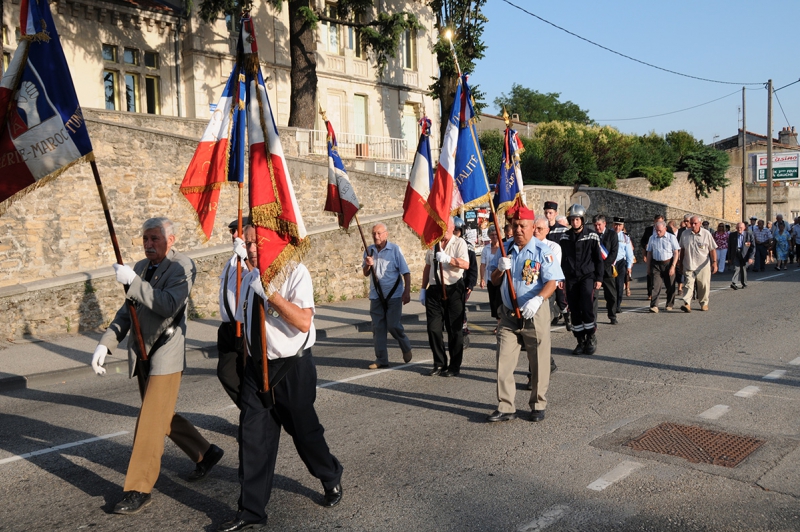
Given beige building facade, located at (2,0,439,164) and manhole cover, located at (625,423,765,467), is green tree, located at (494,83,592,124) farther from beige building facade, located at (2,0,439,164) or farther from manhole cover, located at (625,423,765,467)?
manhole cover, located at (625,423,765,467)

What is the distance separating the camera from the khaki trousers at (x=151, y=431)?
15.7 feet

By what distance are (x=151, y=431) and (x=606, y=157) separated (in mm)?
36330

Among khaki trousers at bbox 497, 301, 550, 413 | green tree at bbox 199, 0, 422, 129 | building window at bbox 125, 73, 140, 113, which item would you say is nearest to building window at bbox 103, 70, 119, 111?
building window at bbox 125, 73, 140, 113

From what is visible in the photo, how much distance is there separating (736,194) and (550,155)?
19323 millimetres

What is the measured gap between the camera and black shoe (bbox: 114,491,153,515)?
15.3ft

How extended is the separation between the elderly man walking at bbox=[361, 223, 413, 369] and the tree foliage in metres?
24.4

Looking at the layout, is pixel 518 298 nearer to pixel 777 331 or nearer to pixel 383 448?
pixel 383 448

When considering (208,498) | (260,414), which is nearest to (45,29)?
(260,414)

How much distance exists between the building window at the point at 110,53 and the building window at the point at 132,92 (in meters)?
0.78

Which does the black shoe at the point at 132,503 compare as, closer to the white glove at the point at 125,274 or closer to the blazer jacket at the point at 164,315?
the blazer jacket at the point at 164,315

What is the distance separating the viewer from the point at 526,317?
6.62 metres

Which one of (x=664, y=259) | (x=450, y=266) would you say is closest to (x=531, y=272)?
(x=450, y=266)

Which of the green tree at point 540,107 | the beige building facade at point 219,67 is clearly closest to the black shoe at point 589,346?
the beige building facade at point 219,67

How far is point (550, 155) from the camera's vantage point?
117 ft
